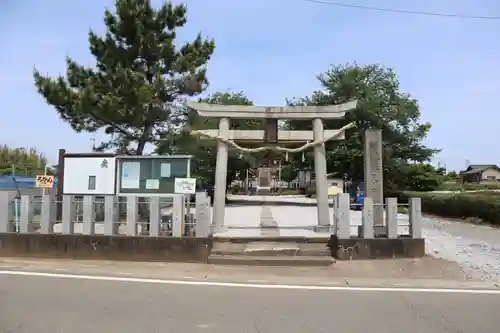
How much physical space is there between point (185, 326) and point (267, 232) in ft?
25.9

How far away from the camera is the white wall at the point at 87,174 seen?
534 inches

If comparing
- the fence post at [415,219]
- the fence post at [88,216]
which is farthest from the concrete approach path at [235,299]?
the fence post at [88,216]

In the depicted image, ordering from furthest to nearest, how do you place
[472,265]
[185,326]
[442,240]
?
1. [442,240]
2. [472,265]
3. [185,326]

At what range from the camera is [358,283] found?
9.28 m

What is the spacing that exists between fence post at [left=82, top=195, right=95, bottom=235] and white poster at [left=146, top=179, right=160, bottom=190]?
173cm

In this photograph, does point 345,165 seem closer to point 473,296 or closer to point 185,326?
point 473,296

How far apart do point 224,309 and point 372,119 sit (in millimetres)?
25738

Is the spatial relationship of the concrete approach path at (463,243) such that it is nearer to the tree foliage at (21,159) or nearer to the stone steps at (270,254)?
the stone steps at (270,254)

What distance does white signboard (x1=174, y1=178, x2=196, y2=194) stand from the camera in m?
12.7

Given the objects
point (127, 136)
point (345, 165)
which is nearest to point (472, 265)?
point (127, 136)

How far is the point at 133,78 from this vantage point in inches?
738

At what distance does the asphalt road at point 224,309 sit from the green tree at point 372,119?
23164 mm

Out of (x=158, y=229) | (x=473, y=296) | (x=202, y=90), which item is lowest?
(x=473, y=296)

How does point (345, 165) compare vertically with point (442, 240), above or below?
above
